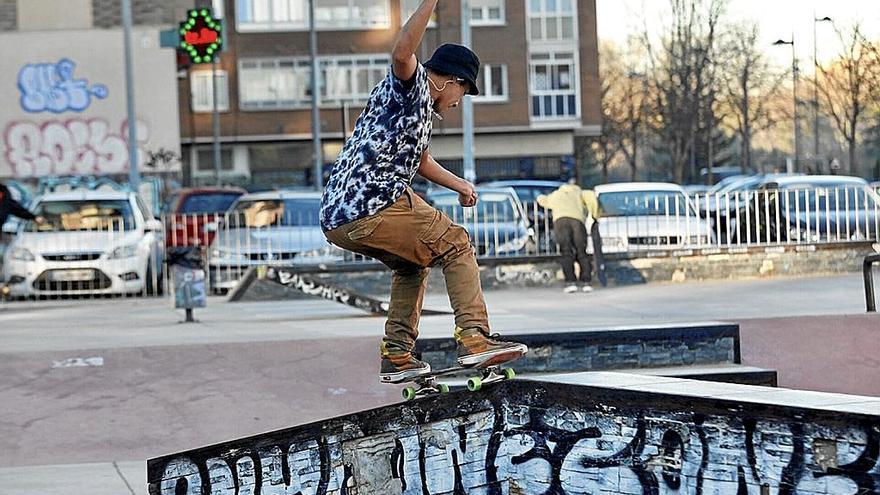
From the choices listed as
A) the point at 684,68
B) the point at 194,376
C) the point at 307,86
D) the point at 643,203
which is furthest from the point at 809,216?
the point at 307,86

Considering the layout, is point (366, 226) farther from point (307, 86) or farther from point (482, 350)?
point (307, 86)

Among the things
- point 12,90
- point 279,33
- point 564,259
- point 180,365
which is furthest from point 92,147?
point 180,365

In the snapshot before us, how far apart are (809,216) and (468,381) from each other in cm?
1394

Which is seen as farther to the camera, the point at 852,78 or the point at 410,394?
the point at 852,78

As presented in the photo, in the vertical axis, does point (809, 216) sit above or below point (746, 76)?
below

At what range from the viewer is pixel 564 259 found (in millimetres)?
18062

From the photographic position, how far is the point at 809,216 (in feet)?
61.2

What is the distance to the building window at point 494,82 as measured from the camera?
51812 mm

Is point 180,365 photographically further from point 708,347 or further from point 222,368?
A: point 708,347

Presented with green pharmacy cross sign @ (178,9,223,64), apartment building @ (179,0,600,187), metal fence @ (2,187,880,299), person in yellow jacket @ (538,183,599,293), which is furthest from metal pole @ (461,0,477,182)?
apartment building @ (179,0,600,187)

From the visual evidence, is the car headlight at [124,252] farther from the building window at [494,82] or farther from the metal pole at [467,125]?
the building window at [494,82]

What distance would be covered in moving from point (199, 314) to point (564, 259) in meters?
5.37

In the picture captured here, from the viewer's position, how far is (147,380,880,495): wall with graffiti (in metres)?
4.87

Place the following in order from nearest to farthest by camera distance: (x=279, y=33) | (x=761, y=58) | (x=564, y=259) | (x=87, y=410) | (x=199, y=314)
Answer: (x=87, y=410) < (x=199, y=314) < (x=564, y=259) < (x=761, y=58) < (x=279, y=33)
